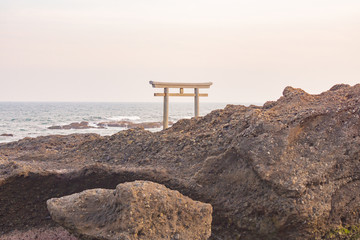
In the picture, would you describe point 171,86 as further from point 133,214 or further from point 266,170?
point 133,214

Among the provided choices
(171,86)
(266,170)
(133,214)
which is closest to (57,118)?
(171,86)

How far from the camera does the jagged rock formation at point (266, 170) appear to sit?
4.21 m

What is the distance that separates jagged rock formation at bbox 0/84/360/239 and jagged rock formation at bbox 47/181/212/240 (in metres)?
0.71

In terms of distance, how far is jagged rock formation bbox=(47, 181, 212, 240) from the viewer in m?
3.54

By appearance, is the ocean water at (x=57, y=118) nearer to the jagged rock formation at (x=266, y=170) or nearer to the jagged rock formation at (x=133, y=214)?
the jagged rock formation at (x=266, y=170)

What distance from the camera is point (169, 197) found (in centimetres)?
381

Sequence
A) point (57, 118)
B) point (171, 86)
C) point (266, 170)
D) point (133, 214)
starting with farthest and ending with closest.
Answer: point (57, 118), point (171, 86), point (266, 170), point (133, 214)

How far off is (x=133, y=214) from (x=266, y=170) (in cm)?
160

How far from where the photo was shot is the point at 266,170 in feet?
13.9

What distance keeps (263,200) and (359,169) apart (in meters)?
1.34

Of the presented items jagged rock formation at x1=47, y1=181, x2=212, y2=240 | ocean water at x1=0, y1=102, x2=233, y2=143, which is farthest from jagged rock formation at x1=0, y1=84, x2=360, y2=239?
ocean water at x1=0, y1=102, x2=233, y2=143

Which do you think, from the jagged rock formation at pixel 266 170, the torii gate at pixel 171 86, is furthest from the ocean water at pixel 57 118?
the jagged rock formation at pixel 266 170

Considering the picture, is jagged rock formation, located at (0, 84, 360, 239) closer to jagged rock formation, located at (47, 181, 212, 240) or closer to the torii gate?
jagged rock formation, located at (47, 181, 212, 240)

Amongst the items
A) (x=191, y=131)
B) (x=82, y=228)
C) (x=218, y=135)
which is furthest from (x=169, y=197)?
(x=191, y=131)
